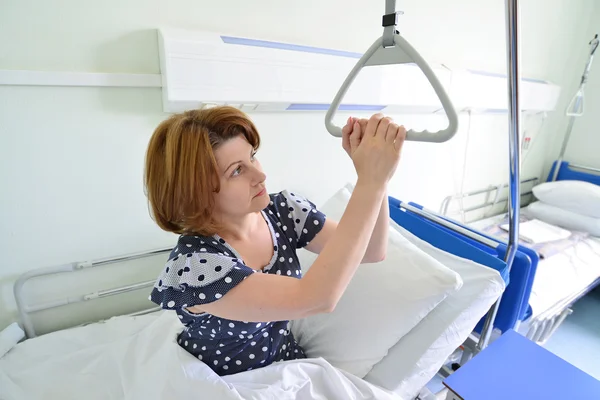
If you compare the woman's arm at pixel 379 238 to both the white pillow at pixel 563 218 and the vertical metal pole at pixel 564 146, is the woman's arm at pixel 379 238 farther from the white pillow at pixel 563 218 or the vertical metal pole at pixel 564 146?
the vertical metal pole at pixel 564 146

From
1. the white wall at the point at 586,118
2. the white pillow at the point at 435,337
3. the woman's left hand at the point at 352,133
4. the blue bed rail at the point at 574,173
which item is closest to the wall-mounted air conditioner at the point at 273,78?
the woman's left hand at the point at 352,133

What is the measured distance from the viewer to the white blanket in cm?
85

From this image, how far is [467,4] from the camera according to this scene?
6.48 ft

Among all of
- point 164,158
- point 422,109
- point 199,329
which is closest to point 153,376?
point 199,329

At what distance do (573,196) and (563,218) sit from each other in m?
0.17

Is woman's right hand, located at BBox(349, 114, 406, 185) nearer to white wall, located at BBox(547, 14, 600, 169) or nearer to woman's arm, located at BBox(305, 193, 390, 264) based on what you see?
woman's arm, located at BBox(305, 193, 390, 264)

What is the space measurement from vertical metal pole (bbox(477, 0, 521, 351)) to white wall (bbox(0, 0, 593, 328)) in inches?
36.6

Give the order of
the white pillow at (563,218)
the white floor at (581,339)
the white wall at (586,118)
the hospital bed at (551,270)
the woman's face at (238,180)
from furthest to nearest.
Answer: the white wall at (586,118) → the white pillow at (563,218) → the white floor at (581,339) → the hospital bed at (551,270) → the woman's face at (238,180)

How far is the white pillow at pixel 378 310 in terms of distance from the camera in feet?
3.41

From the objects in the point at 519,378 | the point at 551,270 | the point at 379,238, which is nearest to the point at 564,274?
the point at 551,270

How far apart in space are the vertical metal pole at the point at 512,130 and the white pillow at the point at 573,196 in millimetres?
1742

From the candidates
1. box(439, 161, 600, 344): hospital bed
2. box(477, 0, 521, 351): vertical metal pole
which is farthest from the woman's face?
box(439, 161, 600, 344): hospital bed

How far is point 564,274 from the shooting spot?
1.89 meters

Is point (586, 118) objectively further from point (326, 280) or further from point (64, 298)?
point (64, 298)
